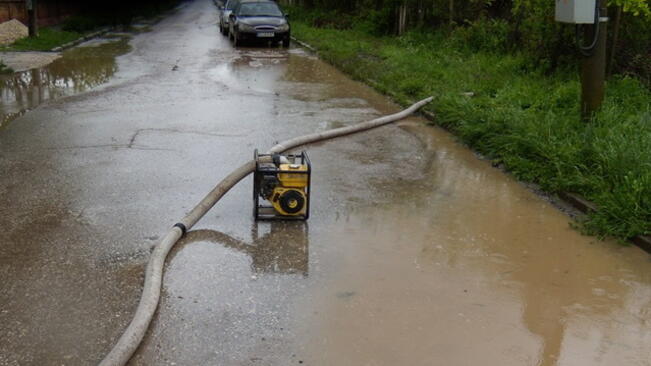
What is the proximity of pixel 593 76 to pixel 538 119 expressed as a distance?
88 cm

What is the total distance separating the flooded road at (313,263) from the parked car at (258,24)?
13562 mm

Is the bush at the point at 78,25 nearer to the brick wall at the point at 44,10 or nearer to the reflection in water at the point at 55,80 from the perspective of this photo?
the brick wall at the point at 44,10

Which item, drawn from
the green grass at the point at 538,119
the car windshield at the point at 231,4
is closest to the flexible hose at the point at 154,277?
the green grass at the point at 538,119

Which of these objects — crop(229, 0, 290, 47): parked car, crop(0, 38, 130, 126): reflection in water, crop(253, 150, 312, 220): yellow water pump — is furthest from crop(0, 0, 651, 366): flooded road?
crop(229, 0, 290, 47): parked car

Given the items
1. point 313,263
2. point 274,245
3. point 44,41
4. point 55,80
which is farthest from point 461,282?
point 44,41

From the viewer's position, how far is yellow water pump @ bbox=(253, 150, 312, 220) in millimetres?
6562

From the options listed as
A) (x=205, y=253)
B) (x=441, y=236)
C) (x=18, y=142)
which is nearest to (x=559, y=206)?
(x=441, y=236)

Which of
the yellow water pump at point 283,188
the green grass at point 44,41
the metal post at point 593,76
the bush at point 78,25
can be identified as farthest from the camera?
the bush at point 78,25

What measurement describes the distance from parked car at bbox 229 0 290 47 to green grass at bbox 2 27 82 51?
559 centimetres

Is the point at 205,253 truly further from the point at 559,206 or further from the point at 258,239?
the point at 559,206

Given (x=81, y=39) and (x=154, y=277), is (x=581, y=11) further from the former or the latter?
(x=81, y=39)

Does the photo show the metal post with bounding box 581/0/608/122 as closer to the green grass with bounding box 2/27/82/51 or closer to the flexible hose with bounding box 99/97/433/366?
the flexible hose with bounding box 99/97/433/366

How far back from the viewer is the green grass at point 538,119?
23.0 feet

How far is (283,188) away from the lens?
660 cm
